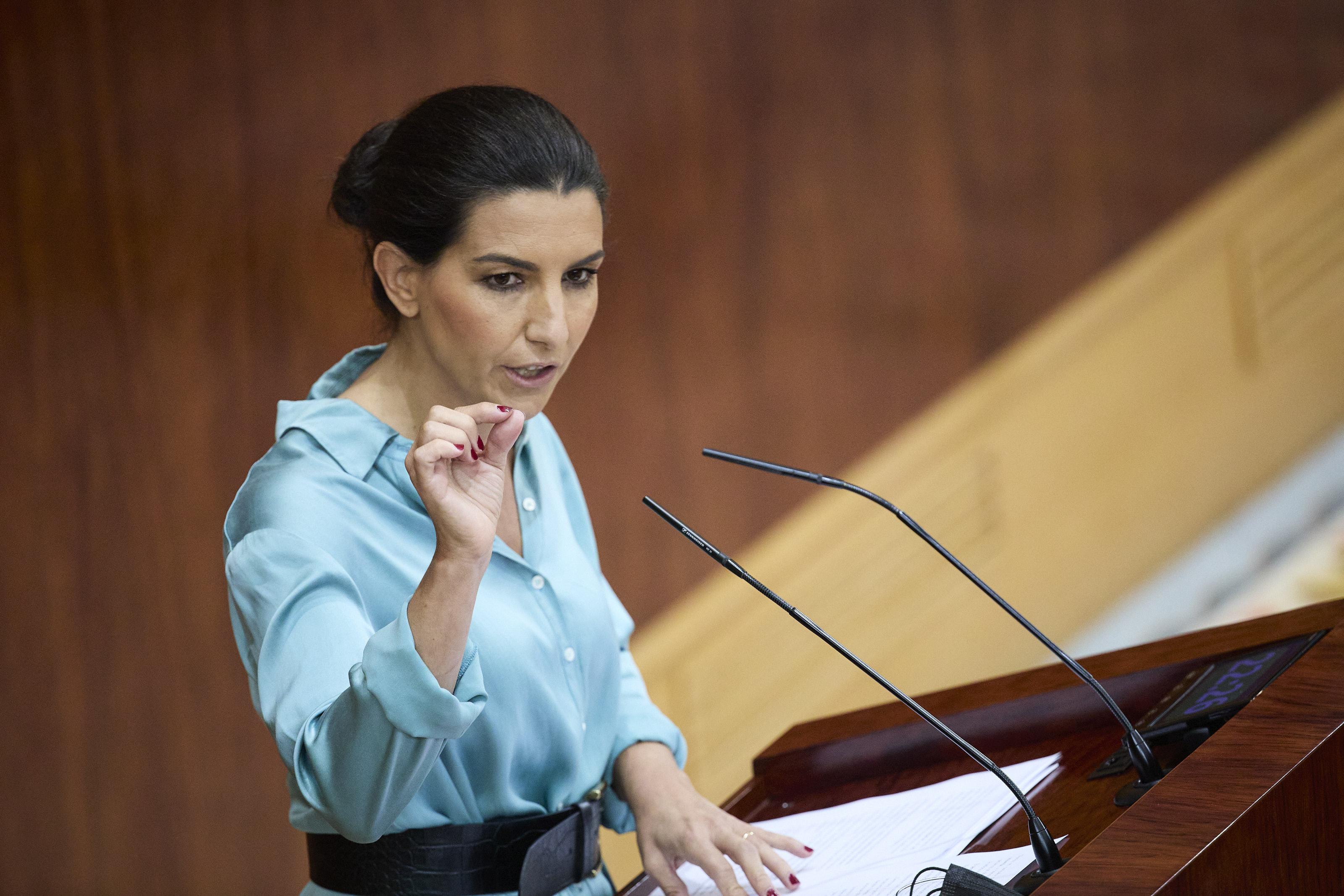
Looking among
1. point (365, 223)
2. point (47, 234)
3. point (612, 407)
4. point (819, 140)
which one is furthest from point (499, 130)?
point (819, 140)

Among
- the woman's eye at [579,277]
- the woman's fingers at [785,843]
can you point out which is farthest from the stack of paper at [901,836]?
the woman's eye at [579,277]

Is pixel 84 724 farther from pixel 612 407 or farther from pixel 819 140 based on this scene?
pixel 819 140

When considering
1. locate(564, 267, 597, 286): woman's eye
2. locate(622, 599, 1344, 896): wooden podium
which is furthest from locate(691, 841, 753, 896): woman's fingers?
locate(564, 267, 597, 286): woman's eye

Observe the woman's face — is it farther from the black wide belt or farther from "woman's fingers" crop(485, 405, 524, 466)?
the black wide belt

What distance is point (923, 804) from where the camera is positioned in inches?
50.8

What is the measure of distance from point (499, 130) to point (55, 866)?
89.8 inches

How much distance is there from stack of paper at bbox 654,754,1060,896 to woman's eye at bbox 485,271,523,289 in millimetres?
592

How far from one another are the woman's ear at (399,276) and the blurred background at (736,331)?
5.48 ft

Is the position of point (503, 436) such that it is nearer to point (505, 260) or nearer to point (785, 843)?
point (505, 260)

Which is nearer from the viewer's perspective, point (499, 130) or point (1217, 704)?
point (1217, 704)

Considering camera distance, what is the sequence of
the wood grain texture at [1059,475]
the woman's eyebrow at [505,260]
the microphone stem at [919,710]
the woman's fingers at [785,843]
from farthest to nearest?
the wood grain texture at [1059,475] < the woman's eyebrow at [505,260] < the woman's fingers at [785,843] < the microphone stem at [919,710]

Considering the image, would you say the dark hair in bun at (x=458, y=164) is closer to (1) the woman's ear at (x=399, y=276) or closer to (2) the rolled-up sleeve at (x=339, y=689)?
(1) the woman's ear at (x=399, y=276)

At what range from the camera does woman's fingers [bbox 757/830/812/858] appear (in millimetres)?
1223

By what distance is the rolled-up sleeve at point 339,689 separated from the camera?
104 centimetres
